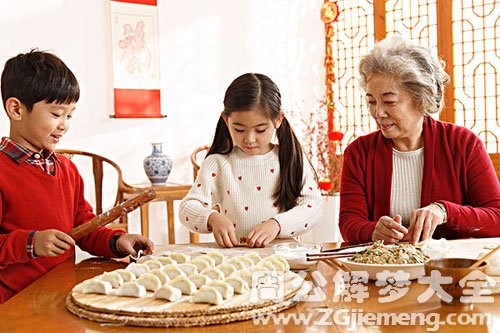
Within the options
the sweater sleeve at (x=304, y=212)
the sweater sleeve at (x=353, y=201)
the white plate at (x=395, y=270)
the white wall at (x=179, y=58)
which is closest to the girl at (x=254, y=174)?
the sweater sleeve at (x=304, y=212)

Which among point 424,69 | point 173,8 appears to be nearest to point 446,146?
point 424,69

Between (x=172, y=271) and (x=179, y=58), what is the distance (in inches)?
148

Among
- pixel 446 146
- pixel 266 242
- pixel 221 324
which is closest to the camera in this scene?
pixel 221 324

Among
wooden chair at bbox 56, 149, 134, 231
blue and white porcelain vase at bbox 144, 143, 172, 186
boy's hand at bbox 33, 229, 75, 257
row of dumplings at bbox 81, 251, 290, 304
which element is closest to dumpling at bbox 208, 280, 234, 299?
row of dumplings at bbox 81, 251, 290, 304

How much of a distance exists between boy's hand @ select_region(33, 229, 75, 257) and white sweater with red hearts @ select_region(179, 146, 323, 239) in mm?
597

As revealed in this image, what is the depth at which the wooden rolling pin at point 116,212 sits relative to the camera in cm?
150

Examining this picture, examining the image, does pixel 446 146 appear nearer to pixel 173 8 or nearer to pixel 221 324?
pixel 221 324

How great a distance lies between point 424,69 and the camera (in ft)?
6.70

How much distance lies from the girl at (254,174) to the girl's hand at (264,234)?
3cm

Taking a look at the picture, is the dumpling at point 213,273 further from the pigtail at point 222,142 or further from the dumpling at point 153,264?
the pigtail at point 222,142

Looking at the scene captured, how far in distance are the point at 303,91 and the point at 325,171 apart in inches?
37.0

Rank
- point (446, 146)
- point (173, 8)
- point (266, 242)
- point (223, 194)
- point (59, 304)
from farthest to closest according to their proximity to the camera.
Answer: point (173, 8)
point (223, 194)
point (446, 146)
point (266, 242)
point (59, 304)

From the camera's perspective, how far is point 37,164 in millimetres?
1832

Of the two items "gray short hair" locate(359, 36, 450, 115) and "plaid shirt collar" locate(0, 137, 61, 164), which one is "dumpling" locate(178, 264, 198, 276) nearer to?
"plaid shirt collar" locate(0, 137, 61, 164)
